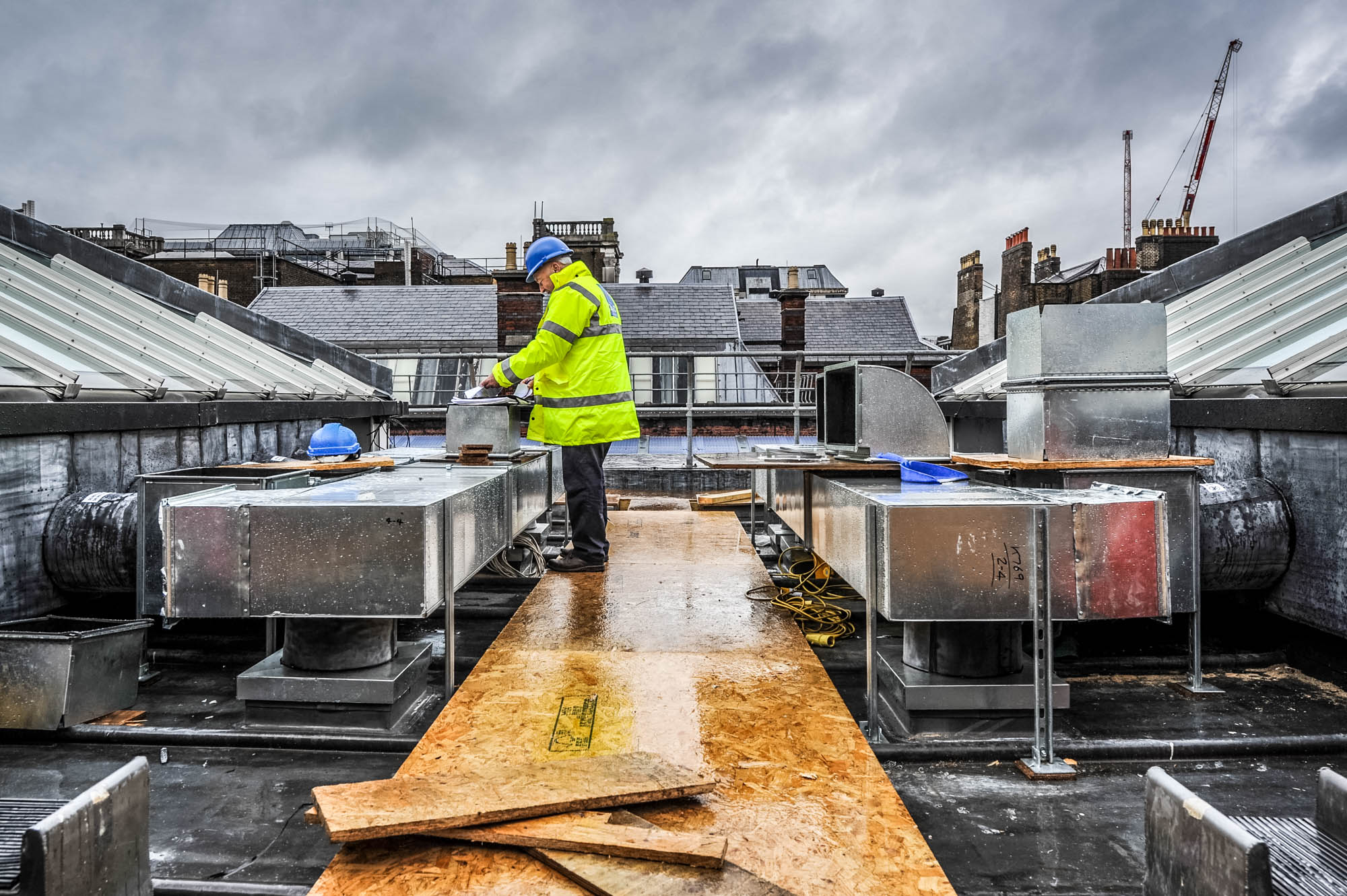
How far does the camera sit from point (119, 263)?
28.6ft

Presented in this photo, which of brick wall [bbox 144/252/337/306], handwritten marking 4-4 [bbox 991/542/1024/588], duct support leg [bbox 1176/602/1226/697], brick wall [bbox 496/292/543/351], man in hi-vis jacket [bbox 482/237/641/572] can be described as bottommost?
duct support leg [bbox 1176/602/1226/697]

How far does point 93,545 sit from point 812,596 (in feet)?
14.1

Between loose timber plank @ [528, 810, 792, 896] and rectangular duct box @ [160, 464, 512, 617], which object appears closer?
loose timber plank @ [528, 810, 792, 896]

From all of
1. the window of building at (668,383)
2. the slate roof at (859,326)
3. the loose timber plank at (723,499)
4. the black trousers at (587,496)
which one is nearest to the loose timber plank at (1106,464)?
the black trousers at (587,496)

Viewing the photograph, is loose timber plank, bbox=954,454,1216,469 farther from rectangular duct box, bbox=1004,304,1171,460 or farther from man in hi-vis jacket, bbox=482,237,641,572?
man in hi-vis jacket, bbox=482,237,641,572

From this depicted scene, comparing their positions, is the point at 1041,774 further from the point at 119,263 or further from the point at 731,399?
the point at 731,399

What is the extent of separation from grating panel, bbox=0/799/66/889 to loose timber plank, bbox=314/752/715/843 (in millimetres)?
682

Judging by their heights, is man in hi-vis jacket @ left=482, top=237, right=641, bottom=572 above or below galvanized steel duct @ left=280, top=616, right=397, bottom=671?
above

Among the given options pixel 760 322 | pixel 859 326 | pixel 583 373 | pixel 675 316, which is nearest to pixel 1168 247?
pixel 859 326

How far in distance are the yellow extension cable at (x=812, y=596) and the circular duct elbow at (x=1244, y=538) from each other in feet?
6.68

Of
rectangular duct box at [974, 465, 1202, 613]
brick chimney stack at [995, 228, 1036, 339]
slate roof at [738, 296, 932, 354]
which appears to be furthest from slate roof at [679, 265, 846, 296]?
rectangular duct box at [974, 465, 1202, 613]

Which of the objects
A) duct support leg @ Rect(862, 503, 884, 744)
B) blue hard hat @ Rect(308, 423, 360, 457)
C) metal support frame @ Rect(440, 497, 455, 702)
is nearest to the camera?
duct support leg @ Rect(862, 503, 884, 744)

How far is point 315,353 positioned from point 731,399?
388 inches

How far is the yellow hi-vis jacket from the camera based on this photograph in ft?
15.5
